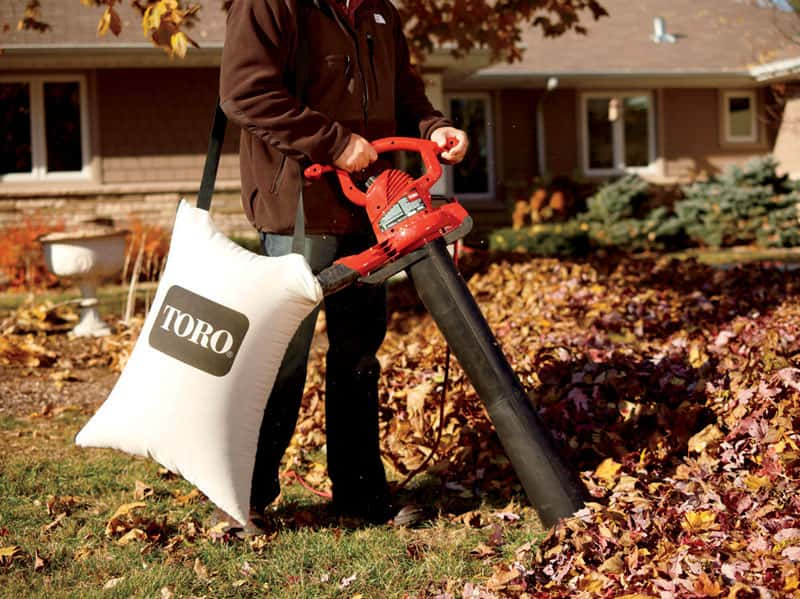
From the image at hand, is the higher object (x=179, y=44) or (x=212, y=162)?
(x=179, y=44)

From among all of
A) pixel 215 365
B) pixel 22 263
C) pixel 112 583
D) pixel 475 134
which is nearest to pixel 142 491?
pixel 112 583

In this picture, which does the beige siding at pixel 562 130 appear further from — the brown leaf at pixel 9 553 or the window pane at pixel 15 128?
the brown leaf at pixel 9 553

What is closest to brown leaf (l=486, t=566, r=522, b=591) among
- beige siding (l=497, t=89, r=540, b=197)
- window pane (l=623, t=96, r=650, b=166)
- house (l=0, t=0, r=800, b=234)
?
house (l=0, t=0, r=800, b=234)

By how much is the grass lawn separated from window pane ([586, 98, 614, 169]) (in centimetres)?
1544

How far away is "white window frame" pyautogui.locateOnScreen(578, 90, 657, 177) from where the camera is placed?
58.4ft

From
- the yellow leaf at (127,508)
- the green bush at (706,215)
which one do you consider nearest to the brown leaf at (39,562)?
the yellow leaf at (127,508)

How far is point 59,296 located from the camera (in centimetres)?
1007

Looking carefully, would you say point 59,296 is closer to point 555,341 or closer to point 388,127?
point 555,341

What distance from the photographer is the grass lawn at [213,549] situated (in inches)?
109

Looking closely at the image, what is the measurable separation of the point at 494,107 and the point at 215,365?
15.2 m

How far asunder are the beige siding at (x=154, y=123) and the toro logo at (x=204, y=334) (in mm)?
11216

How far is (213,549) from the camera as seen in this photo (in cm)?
304

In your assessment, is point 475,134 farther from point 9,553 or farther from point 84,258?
point 9,553

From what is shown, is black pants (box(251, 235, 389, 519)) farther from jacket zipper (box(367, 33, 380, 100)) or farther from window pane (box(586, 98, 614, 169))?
window pane (box(586, 98, 614, 169))
